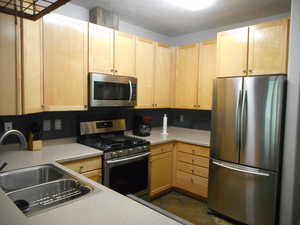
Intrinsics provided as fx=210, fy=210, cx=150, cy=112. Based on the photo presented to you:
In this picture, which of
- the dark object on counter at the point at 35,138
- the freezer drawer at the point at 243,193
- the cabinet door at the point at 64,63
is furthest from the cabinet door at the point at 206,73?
the dark object on counter at the point at 35,138

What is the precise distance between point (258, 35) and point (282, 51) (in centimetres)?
32

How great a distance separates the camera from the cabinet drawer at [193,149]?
2811mm

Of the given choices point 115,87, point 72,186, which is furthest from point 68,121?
point 72,186

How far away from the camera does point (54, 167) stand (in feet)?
5.52

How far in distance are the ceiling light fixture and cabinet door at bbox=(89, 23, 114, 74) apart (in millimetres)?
849

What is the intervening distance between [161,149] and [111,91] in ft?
3.49

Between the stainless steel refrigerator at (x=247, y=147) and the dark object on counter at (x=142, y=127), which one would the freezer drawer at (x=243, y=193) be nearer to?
the stainless steel refrigerator at (x=247, y=147)

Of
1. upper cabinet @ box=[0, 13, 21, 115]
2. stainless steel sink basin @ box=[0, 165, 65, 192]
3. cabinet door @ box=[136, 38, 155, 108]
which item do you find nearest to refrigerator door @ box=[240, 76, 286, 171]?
cabinet door @ box=[136, 38, 155, 108]

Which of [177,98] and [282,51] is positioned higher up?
[282,51]

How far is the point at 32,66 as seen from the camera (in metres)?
1.91

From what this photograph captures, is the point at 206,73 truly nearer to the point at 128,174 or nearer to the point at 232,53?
the point at 232,53

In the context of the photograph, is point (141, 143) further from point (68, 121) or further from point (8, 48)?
point (8, 48)

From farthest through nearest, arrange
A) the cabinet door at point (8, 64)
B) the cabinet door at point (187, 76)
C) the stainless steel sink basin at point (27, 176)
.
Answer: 1. the cabinet door at point (187, 76)
2. the cabinet door at point (8, 64)
3. the stainless steel sink basin at point (27, 176)

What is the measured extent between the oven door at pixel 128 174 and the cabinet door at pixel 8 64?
105 centimetres
